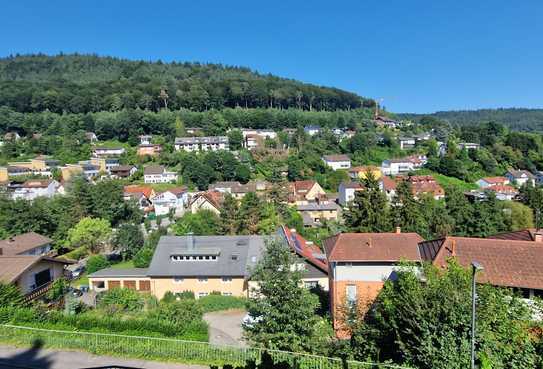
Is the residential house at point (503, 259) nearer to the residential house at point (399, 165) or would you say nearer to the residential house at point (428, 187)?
the residential house at point (428, 187)

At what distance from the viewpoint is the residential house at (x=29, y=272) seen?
60.8 feet

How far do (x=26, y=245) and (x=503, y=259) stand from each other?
114ft

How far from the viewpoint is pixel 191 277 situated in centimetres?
2458

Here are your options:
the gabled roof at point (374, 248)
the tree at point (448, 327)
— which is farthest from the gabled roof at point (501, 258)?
the tree at point (448, 327)

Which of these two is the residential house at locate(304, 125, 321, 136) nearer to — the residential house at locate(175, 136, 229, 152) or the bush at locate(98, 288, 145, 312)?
the residential house at locate(175, 136, 229, 152)

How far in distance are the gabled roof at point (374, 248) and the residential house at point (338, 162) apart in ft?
189

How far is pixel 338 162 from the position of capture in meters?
75.9

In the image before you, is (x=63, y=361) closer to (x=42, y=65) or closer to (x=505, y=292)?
(x=505, y=292)

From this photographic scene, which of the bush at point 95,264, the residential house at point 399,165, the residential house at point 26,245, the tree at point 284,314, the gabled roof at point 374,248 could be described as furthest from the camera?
the residential house at point 399,165

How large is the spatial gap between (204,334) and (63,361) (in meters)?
4.49

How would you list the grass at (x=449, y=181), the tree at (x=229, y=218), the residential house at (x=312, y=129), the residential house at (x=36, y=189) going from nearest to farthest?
1. the tree at (x=229, y=218)
2. the residential house at (x=36, y=189)
3. the grass at (x=449, y=181)
4. the residential house at (x=312, y=129)

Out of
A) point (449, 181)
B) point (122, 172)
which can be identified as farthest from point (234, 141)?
point (449, 181)

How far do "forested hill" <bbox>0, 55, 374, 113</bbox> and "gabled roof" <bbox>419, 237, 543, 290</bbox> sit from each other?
10389cm

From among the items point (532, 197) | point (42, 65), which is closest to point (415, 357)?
point (532, 197)
